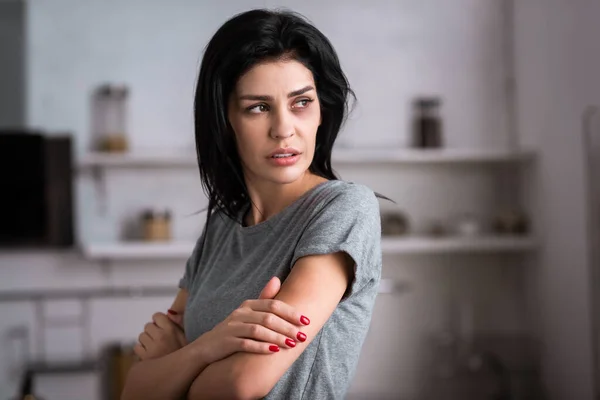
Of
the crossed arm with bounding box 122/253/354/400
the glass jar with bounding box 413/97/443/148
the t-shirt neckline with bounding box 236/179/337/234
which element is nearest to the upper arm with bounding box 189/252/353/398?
the crossed arm with bounding box 122/253/354/400

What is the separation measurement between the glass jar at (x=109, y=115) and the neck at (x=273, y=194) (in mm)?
2166

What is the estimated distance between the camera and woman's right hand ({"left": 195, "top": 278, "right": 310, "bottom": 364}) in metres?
0.85

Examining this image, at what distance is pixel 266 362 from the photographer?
2.82 feet

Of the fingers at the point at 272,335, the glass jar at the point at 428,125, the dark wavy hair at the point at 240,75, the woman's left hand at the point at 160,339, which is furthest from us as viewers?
the glass jar at the point at 428,125

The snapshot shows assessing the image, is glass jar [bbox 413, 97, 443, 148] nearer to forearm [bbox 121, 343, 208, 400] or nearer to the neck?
the neck

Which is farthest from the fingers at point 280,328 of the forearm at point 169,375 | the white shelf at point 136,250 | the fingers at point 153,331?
the white shelf at point 136,250

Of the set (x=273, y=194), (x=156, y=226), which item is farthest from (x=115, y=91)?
(x=273, y=194)

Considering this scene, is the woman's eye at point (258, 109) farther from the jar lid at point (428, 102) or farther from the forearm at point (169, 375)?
the jar lid at point (428, 102)

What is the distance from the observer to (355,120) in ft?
10.7

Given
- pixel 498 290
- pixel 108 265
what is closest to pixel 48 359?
pixel 108 265

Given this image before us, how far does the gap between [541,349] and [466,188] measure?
2.41 feet

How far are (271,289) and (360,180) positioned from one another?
2.48 metres

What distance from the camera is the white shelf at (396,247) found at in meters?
3.05

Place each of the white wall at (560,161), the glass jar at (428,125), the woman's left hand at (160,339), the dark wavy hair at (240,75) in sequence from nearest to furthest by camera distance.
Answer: the dark wavy hair at (240,75), the woman's left hand at (160,339), the white wall at (560,161), the glass jar at (428,125)
